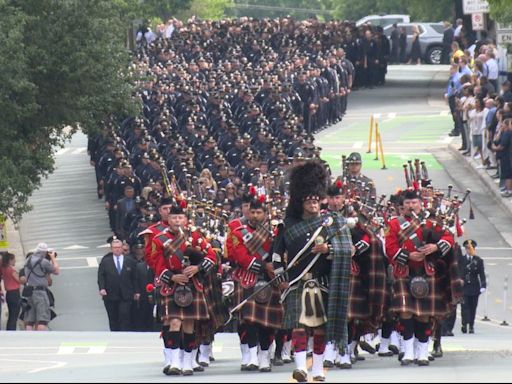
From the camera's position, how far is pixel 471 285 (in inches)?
1115

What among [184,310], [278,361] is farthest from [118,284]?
[184,310]

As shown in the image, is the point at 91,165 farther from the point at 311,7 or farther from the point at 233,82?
the point at 311,7

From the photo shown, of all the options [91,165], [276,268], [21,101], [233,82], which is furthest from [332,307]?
[91,165]

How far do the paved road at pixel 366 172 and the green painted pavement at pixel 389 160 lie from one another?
0.07 ft

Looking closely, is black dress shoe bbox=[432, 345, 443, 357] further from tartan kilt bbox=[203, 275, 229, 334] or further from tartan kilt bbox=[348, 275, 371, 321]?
→ tartan kilt bbox=[203, 275, 229, 334]

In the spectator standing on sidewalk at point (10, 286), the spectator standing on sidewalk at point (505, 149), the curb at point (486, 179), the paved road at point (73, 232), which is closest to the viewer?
the spectator standing on sidewalk at point (10, 286)

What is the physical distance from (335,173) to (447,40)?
22335mm

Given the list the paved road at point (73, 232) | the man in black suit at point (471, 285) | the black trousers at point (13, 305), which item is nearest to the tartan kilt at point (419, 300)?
the man in black suit at point (471, 285)

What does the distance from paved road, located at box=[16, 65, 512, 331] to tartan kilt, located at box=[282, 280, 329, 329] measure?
1229 centimetres

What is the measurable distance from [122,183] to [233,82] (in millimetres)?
8977

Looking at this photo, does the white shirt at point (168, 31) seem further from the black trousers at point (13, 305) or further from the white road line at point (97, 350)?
the white road line at point (97, 350)

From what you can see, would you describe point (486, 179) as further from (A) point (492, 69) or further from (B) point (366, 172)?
(A) point (492, 69)

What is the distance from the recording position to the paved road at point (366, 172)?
3269cm

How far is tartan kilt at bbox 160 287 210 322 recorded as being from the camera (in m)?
19.2
